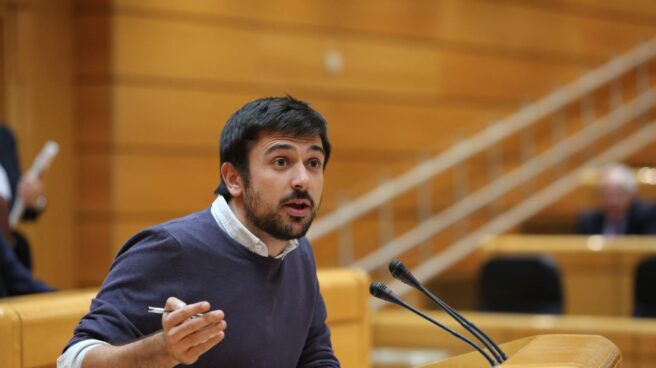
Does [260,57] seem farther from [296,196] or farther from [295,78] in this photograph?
[296,196]

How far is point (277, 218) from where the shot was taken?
2.38m

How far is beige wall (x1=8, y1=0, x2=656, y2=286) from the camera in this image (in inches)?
259

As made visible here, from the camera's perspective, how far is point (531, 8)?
8.97 meters

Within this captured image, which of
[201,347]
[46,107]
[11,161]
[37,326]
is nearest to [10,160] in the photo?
[11,161]

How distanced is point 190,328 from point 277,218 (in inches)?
19.5

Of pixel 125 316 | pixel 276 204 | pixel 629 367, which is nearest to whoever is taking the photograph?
pixel 125 316

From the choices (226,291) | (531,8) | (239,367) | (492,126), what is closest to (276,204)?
(226,291)

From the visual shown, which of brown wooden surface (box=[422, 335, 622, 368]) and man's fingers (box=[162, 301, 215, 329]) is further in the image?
brown wooden surface (box=[422, 335, 622, 368])

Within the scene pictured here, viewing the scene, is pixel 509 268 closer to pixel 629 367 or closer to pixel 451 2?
pixel 629 367

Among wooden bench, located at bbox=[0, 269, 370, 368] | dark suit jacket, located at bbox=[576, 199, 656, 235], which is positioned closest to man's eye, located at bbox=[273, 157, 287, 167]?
wooden bench, located at bbox=[0, 269, 370, 368]

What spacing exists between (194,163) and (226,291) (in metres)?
4.67

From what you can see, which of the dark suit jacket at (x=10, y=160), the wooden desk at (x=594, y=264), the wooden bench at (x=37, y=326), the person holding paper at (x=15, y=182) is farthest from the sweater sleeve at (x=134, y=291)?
the wooden desk at (x=594, y=264)

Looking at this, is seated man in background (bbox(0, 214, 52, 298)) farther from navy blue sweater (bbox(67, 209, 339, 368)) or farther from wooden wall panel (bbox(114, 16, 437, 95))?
wooden wall panel (bbox(114, 16, 437, 95))

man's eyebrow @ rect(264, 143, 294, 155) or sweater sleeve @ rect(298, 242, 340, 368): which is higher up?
man's eyebrow @ rect(264, 143, 294, 155)
